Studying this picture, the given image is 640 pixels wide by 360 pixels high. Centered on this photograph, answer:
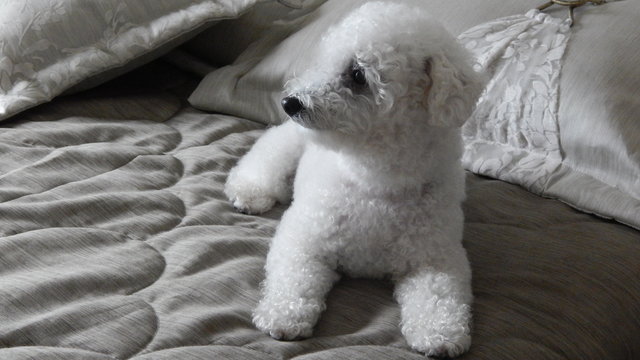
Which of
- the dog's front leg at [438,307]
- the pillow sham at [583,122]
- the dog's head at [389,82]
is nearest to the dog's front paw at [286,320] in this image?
the dog's front leg at [438,307]

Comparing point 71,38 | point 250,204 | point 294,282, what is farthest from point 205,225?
point 71,38

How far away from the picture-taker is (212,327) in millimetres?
966

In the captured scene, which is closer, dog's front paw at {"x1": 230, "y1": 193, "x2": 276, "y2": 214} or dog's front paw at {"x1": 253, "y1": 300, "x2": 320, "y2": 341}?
dog's front paw at {"x1": 253, "y1": 300, "x2": 320, "y2": 341}

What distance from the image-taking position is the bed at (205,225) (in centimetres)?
97

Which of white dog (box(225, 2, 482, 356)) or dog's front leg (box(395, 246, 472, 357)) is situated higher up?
white dog (box(225, 2, 482, 356))

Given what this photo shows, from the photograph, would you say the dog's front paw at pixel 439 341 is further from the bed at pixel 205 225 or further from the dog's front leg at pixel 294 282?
the dog's front leg at pixel 294 282

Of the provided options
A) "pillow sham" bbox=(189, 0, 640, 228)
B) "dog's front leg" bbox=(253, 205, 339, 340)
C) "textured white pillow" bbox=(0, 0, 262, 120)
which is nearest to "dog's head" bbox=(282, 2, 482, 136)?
"dog's front leg" bbox=(253, 205, 339, 340)

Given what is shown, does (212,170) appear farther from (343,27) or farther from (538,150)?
(538,150)

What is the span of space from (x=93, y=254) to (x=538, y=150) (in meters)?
0.82

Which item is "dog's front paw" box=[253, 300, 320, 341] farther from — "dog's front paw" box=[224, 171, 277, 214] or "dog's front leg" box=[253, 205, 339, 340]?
"dog's front paw" box=[224, 171, 277, 214]

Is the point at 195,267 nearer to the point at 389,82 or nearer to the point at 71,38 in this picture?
the point at 389,82

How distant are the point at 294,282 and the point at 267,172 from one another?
38cm

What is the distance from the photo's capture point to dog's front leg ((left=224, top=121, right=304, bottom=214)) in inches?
53.4

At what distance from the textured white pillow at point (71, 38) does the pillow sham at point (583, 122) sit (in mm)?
497
